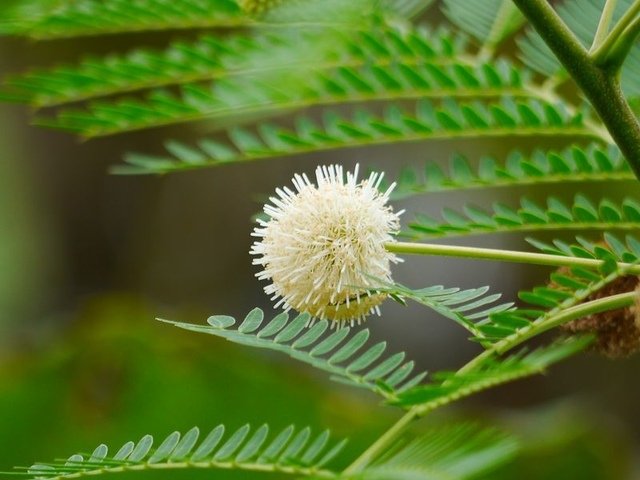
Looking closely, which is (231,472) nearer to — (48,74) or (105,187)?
(48,74)

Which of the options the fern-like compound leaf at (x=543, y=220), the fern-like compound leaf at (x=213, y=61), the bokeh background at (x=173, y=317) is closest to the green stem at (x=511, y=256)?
the fern-like compound leaf at (x=543, y=220)

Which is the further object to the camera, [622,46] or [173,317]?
[173,317]

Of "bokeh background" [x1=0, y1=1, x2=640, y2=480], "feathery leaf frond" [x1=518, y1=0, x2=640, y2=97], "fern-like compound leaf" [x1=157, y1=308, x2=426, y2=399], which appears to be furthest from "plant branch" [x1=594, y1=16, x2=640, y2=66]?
"bokeh background" [x1=0, y1=1, x2=640, y2=480]

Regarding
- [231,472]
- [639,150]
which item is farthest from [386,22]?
[231,472]

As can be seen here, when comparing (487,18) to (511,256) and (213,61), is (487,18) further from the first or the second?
Answer: (511,256)

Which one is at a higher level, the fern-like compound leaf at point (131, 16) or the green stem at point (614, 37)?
the fern-like compound leaf at point (131, 16)

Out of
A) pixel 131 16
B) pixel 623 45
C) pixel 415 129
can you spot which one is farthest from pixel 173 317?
pixel 623 45

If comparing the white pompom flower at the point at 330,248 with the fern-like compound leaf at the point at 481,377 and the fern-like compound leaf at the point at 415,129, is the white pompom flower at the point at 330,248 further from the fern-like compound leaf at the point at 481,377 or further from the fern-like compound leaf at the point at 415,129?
the fern-like compound leaf at the point at 415,129

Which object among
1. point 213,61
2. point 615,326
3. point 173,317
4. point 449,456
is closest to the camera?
point 449,456
